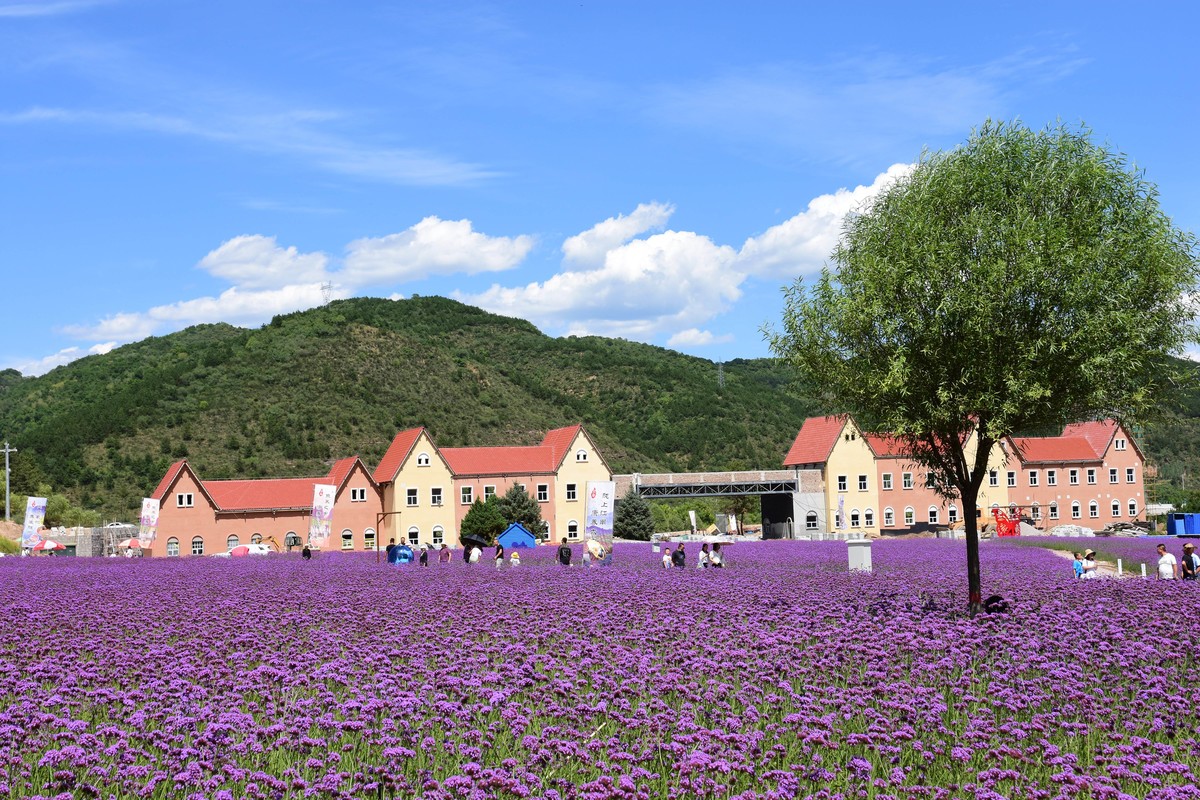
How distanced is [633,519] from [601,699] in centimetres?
6710

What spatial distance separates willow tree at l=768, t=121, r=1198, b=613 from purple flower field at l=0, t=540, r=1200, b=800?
3.60 meters

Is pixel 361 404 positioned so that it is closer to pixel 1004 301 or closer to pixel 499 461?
pixel 499 461

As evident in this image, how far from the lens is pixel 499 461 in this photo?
273 ft

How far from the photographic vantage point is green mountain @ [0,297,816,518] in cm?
11019

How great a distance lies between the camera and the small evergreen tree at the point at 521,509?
250ft

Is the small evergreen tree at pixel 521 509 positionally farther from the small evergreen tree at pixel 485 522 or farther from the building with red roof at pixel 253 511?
the building with red roof at pixel 253 511

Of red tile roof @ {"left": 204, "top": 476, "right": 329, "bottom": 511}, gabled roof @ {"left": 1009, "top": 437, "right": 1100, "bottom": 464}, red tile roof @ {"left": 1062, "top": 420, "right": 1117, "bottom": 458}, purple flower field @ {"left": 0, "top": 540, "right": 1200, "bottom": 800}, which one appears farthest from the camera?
red tile roof @ {"left": 1062, "top": 420, "right": 1117, "bottom": 458}

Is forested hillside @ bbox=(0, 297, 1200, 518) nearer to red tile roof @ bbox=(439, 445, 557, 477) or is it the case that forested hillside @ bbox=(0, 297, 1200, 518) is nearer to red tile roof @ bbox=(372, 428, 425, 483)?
red tile roof @ bbox=(372, 428, 425, 483)

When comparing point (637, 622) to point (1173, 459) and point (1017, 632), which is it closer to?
point (1017, 632)

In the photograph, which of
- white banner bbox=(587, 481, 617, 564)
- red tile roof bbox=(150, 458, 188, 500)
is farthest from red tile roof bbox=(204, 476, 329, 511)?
white banner bbox=(587, 481, 617, 564)

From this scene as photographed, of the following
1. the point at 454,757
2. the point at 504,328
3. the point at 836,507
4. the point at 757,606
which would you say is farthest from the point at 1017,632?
the point at 504,328

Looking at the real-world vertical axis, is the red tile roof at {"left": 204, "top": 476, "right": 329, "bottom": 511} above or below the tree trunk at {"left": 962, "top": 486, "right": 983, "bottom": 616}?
above

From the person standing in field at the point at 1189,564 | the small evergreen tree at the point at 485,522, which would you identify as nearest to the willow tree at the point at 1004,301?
the person standing in field at the point at 1189,564

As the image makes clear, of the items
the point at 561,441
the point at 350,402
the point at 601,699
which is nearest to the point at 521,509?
the point at 561,441
